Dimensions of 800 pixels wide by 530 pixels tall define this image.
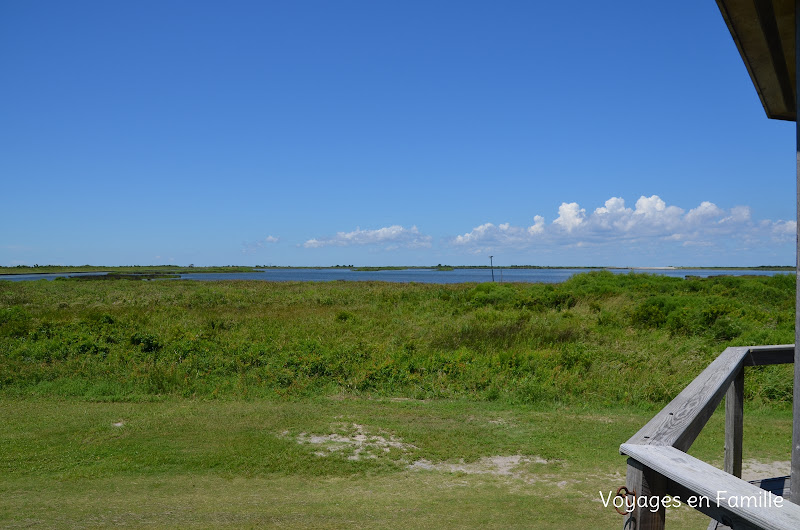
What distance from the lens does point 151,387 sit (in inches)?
396

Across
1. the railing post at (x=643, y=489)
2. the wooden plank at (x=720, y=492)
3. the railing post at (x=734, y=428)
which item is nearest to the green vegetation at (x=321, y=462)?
the railing post at (x=734, y=428)

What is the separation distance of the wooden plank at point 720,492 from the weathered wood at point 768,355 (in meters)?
2.45

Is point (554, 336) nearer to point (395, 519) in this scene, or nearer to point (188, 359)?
point (188, 359)

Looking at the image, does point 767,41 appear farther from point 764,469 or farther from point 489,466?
point 764,469

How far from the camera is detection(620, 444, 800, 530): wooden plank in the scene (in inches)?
55.7

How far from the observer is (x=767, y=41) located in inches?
104

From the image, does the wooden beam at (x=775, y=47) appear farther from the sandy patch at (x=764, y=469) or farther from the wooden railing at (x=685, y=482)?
the sandy patch at (x=764, y=469)

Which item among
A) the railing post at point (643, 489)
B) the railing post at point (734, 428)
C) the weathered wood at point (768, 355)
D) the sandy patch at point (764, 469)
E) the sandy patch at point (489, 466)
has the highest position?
the weathered wood at point (768, 355)

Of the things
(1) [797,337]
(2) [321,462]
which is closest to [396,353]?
(2) [321,462]

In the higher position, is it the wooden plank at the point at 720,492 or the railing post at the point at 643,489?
the wooden plank at the point at 720,492

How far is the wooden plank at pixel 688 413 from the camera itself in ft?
6.50

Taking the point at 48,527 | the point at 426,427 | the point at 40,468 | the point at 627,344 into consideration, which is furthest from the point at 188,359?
the point at 627,344

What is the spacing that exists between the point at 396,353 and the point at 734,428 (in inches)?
370

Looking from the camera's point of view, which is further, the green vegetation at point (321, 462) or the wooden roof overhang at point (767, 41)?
the green vegetation at point (321, 462)
